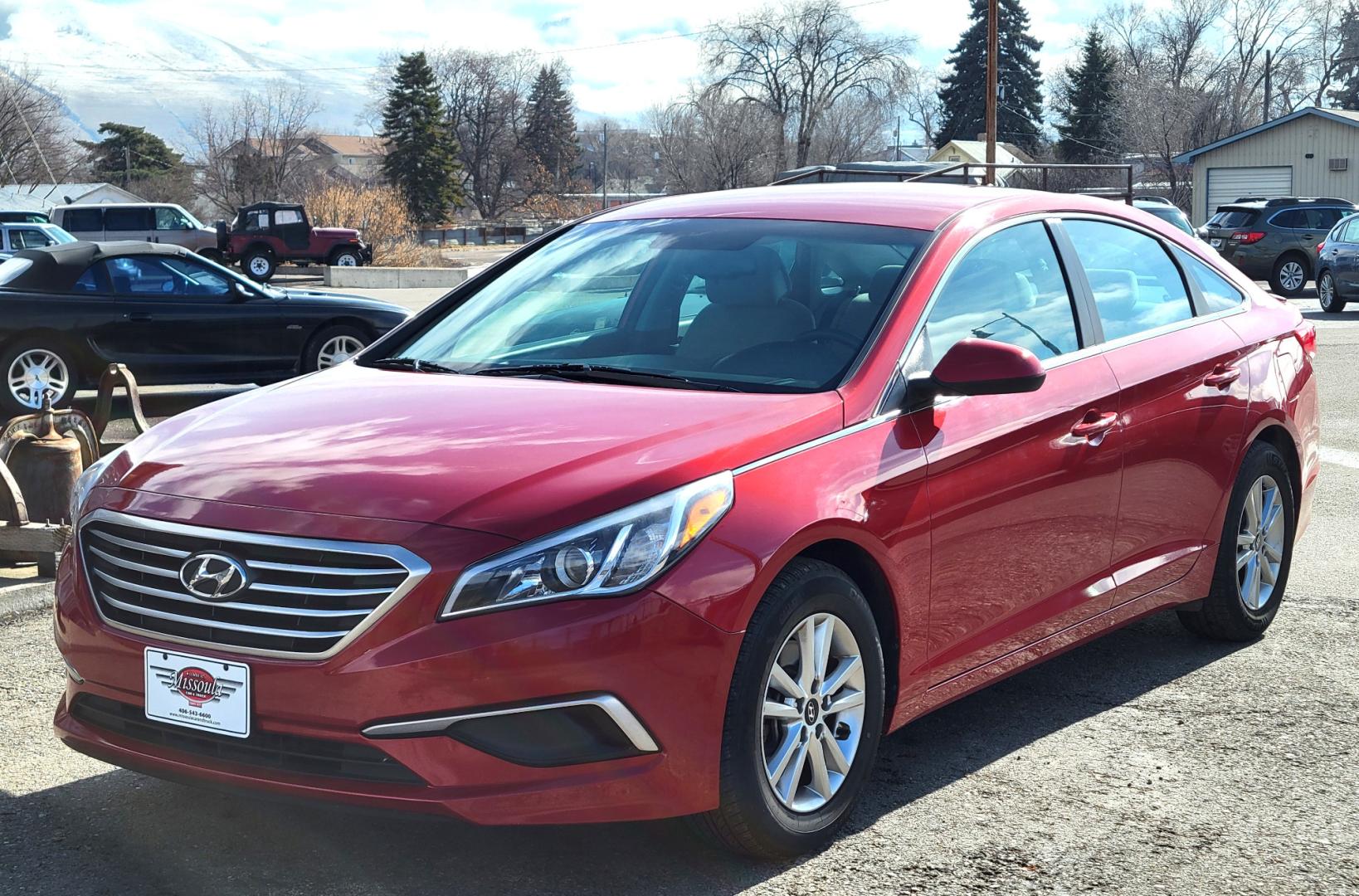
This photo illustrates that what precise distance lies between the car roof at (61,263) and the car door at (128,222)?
88.2 ft

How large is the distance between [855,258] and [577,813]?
1906 mm

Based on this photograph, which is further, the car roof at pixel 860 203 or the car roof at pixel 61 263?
the car roof at pixel 61 263

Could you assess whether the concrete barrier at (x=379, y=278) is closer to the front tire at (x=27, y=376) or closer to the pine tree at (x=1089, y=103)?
the front tire at (x=27, y=376)

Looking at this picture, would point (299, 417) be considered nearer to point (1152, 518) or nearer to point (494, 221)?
point (1152, 518)

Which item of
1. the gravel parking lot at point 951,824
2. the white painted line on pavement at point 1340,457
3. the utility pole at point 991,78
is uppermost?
the utility pole at point 991,78

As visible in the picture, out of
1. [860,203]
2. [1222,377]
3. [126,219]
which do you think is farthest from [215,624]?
[126,219]

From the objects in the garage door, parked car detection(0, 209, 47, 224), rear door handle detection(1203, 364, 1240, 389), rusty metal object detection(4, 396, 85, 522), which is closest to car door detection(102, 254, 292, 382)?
rusty metal object detection(4, 396, 85, 522)

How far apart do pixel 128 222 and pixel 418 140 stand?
42.6 meters

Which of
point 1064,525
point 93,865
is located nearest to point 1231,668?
point 1064,525

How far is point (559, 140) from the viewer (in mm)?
108812

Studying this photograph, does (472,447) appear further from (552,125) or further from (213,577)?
(552,125)

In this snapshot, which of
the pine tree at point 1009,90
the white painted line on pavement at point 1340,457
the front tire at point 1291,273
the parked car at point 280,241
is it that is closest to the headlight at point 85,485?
the white painted line on pavement at point 1340,457

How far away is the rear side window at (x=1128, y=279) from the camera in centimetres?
488

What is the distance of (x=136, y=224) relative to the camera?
39094 mm
